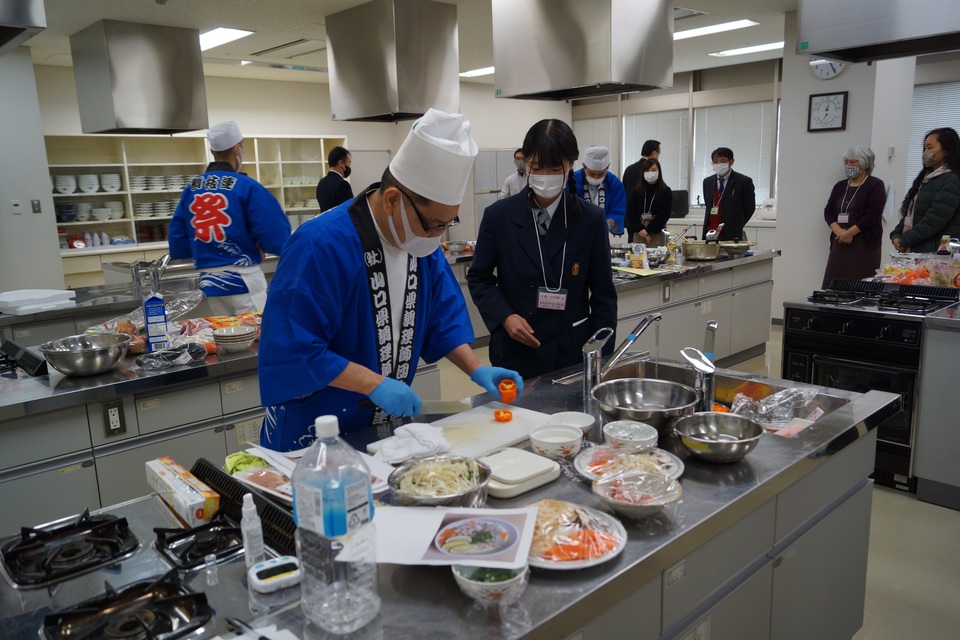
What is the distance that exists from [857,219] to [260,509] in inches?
217

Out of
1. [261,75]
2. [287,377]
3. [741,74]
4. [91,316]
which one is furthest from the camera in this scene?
[741,74]

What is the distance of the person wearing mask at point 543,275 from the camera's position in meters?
2.56

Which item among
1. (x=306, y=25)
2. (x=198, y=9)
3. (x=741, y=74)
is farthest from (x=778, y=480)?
(x=741, y=74)

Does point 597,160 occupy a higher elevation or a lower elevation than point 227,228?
higher

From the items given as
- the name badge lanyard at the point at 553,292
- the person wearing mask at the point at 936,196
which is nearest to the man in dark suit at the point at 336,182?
the name badge lanyard at the point at 553,292

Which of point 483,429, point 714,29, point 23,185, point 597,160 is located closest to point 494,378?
point 483,429

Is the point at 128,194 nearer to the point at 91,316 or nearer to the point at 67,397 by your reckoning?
the point at 91,316

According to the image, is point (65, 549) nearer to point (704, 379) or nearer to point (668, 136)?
point (704, 379)

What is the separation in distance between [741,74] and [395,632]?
962 cm

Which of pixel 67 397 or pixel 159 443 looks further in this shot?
pixel 159 443

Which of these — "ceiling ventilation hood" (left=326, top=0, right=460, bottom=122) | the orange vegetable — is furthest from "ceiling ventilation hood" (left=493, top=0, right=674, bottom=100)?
the orange vegetable

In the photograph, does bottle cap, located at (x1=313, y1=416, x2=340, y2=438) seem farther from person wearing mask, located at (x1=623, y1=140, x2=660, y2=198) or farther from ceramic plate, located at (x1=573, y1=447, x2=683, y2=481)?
person wearing mask, located at (x1=623, y1=140, x2=660, y2=198)

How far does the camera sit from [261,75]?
852 cm

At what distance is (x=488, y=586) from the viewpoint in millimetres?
1034
